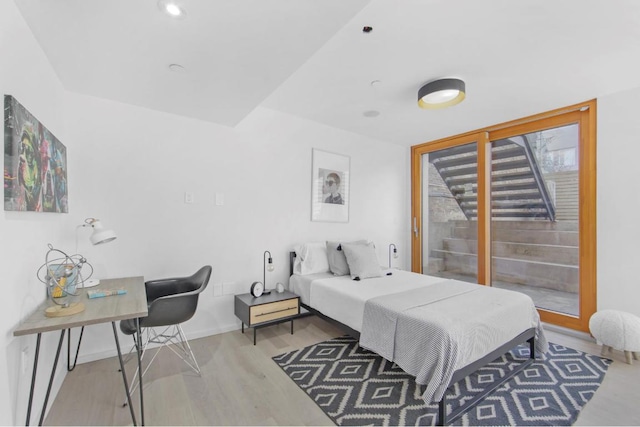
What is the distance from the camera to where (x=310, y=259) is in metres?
3.47

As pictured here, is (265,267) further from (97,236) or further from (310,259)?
(97,236)

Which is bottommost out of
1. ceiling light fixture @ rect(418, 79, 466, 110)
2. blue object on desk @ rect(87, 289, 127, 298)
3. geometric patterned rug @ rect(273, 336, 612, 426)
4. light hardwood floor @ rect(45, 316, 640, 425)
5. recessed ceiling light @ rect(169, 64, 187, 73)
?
geometric patterned rug @ rect(273, 336, 612, 426)

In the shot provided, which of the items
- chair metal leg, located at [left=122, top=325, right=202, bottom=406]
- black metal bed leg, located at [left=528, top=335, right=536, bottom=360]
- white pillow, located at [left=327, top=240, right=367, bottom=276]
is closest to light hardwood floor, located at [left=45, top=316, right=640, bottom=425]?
chair metal leg, located at [left=122, top=325, right=202, bottom=406]

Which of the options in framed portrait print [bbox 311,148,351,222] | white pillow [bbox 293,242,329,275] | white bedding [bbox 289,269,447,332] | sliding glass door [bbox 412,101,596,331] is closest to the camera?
white bedding [bbox 289,269,447,332]

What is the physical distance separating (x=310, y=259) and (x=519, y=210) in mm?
2737

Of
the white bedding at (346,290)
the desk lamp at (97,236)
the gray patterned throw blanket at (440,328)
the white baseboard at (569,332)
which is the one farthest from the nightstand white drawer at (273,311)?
the white baseboard at (569,332)

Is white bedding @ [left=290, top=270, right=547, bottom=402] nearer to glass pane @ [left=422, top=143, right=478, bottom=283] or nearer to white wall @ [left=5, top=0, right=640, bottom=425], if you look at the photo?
white wall @ [left=5, top=0, right=640, bottom=425]

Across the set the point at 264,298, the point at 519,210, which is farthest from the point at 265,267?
the point at 519,210

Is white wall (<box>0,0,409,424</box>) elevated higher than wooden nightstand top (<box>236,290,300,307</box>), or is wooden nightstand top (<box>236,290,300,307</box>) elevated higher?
white wall (<box>0,0,409,424</box>)

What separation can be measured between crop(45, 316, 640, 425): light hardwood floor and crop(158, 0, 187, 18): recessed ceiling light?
230cm

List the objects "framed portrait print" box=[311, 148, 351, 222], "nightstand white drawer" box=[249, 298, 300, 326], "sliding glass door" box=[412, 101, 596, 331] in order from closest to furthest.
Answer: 1. "nightstand white drawer" box=[249, 298, 300, 326]
2. "sliding glass door" box=[412, 101, 596, 331]
3. "framed portrait print" box=[311, 148, 351, 222]

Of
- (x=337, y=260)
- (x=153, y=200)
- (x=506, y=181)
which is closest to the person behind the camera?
(x=153, y=200)

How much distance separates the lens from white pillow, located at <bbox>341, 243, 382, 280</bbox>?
10.7 feet

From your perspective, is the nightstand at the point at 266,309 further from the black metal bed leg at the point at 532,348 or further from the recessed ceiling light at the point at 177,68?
the black metal bed leg at the point at 532,348
